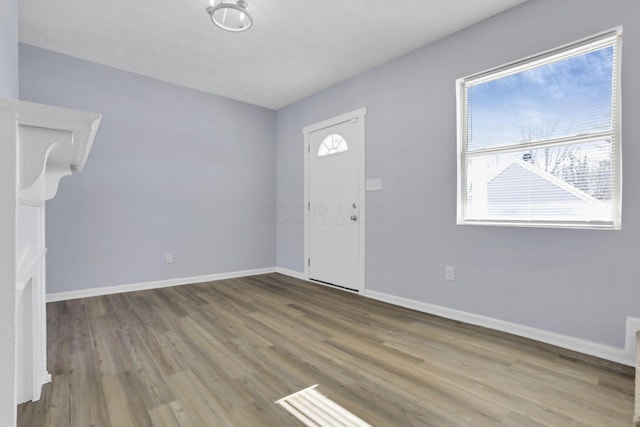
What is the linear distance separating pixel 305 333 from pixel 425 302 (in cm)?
126

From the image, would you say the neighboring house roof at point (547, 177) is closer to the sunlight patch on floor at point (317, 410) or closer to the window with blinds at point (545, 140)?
the window with blinds at point (545, 140)

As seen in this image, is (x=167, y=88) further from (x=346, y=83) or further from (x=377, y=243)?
(x=377, y=243)

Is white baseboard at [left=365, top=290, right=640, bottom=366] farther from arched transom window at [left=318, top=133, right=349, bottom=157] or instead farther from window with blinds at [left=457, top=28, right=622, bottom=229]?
arched transom window at [left=318, top=133, right=349, bottom=157]

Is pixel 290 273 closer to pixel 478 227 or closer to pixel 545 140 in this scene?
pixel 478 227

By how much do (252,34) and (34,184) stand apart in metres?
2.67

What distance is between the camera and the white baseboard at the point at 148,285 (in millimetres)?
3338

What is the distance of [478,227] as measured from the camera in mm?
2705

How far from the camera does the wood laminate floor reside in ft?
4.92

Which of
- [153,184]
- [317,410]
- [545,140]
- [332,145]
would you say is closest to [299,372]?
[317,410]

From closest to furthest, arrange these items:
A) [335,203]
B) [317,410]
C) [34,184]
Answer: [34,184], [317,410], [335,203]

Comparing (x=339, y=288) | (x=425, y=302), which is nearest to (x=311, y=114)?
(x=339, y=288)

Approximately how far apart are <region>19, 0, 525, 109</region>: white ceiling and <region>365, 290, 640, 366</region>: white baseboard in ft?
8.14

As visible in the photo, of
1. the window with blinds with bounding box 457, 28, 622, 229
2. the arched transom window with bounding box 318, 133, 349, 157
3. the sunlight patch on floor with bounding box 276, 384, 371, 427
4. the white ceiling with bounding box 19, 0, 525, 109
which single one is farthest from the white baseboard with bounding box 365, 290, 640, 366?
the white ceiling with bounding box 19, 0, 525, 109

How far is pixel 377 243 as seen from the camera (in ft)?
11.5
